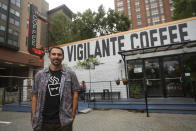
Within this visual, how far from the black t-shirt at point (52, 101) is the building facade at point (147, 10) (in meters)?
48.8

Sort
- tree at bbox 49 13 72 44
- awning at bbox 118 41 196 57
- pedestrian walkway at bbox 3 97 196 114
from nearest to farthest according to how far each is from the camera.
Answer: pedestrian walkway at bbox 3 97 196 114 → awning at bbox 118 41 196 57 → tree at bbox 49 13 72 44

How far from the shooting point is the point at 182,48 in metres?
7.16

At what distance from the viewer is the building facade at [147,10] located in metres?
42.8

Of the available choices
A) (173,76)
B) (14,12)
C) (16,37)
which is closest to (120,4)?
(14,12)

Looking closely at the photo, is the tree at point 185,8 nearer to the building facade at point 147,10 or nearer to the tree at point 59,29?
the tree at point 59,29

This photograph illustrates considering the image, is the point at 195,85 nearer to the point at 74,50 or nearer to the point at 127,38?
the point at 127,38

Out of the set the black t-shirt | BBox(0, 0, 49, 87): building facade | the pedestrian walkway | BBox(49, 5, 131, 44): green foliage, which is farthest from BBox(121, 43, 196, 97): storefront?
BBox(49, 5, 131, 44): green foliage

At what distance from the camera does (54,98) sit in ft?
5.49

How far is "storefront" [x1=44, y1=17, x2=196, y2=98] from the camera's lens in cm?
699

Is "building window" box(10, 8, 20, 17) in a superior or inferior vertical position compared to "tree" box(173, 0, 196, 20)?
superior

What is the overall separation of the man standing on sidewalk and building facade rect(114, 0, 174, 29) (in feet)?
160

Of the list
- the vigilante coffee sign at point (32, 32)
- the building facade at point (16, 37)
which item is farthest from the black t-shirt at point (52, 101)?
the building facade at point (16, 37)

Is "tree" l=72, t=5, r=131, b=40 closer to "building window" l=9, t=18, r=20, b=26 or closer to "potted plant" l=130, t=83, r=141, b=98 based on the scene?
"building window" l=9, t=18, r=20, b=26

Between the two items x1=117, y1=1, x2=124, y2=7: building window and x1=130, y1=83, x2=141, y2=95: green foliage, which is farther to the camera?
x1=117, y1=1, x2=124, y2=7: building window
